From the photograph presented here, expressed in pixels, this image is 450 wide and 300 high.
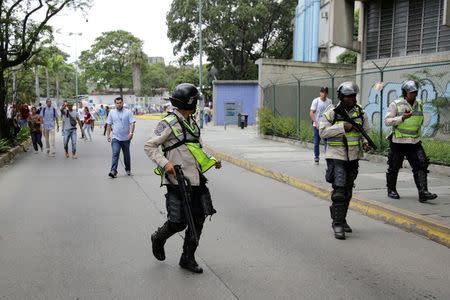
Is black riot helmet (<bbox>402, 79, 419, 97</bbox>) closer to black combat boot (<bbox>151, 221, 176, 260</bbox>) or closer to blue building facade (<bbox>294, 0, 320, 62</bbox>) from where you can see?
black combat boot (<bbox>151, 221, 176, 260</bbox>)

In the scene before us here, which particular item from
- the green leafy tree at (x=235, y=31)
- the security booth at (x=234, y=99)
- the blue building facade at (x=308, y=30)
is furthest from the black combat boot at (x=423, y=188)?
the green leafy tree at (x=235, y=31)

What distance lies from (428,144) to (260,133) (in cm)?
954

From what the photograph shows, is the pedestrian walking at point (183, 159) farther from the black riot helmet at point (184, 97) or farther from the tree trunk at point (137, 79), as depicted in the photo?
the tree trunk at point (137, 79)

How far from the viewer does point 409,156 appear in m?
6.67

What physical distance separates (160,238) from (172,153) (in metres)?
0.79

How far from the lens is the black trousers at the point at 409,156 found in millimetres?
6520

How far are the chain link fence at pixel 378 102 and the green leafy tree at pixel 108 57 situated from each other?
176ft

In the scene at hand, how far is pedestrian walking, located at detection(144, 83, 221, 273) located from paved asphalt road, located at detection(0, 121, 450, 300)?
46cm

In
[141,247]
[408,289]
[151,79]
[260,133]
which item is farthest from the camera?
[151,79]

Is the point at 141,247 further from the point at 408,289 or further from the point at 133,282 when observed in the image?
the point at 408,289

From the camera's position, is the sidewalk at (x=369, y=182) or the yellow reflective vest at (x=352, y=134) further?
the sidewalk at (x=369, y=182)

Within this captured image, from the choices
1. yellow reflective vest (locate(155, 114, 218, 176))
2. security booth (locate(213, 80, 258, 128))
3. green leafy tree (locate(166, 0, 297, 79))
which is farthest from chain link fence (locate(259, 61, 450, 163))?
green leafy tree (locate(166, 0, 297, 79))

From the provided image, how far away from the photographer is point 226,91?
102 ft

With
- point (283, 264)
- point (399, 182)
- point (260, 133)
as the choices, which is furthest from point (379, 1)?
point (283, 264)
